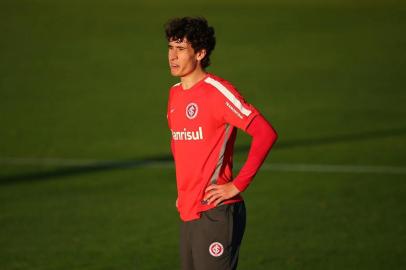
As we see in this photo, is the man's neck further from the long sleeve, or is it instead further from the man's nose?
the long sleeve

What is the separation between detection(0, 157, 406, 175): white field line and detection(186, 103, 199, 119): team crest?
288 inches

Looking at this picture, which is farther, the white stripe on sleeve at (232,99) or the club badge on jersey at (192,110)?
the club badge on jersey at (192,110)

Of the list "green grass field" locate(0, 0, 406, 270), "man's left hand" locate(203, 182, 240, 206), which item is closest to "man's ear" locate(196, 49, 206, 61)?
"man's left hand" locate(203, 182, 240, 206)

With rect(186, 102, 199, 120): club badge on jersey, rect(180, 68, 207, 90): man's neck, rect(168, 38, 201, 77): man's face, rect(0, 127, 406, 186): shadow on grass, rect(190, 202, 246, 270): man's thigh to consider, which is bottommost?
rect(0, 127, 406, 186): shadow on grass

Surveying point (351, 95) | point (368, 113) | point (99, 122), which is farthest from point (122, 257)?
point (351, 95)

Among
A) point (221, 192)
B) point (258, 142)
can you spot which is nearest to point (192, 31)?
point (258, 142)

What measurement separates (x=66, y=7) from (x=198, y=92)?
23708 millimetres

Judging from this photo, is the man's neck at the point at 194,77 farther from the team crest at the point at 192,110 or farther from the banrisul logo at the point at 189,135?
the banrisul logo at the point at 189,135

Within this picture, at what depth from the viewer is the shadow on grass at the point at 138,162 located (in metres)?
12.9

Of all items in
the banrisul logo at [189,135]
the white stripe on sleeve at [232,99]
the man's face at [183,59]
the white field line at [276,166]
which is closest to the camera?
the white stripe on sleeve at [232,99]

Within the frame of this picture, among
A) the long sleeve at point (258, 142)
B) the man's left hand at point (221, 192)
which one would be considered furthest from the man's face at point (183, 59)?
the man's left hand at point (221, 192)

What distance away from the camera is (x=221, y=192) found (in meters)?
6.03

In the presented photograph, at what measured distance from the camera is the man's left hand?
6.02m

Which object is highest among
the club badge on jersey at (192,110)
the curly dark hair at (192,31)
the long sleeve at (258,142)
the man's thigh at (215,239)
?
the curly dark hair at (192,31)
